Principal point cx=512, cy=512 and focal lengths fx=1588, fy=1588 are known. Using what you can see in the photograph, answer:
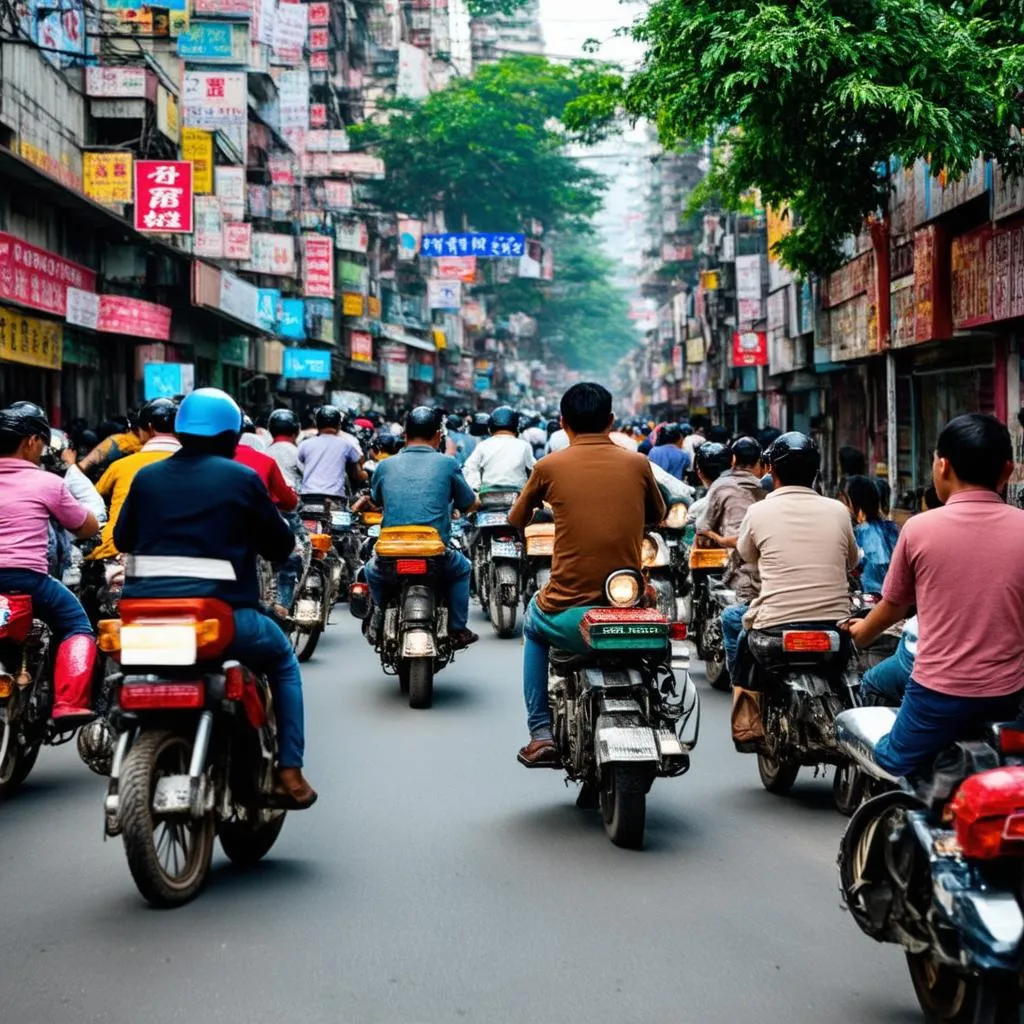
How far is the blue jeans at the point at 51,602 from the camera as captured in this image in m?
6.80

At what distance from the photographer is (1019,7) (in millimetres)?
12797

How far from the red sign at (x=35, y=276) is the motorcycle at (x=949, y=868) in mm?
15091

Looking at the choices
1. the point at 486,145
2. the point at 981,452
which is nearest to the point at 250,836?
the point at 981,452

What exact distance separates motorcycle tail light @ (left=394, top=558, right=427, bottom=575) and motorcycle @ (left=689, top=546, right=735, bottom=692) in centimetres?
196

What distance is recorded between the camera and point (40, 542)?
6.84 meters

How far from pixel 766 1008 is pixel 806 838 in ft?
7.01

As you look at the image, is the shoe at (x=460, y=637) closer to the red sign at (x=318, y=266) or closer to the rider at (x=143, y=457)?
the rider at (x=143, y=457)

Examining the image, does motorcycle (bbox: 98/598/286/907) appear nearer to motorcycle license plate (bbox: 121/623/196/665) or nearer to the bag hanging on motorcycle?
motorcycle license plate (bbox: 121/623/196/665)

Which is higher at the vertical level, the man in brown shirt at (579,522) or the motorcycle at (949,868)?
the man in brown shirt at (579,522)

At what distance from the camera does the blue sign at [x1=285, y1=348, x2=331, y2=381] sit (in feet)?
129

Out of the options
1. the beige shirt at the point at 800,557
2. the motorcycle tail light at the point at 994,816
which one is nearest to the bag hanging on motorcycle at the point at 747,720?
the beige shirt at the point at 800,557

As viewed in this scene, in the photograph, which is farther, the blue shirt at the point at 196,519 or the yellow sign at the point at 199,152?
the yellow sign at the point at 199,152

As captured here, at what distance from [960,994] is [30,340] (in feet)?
60.7

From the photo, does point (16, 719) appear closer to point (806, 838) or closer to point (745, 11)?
point (806, 838)
